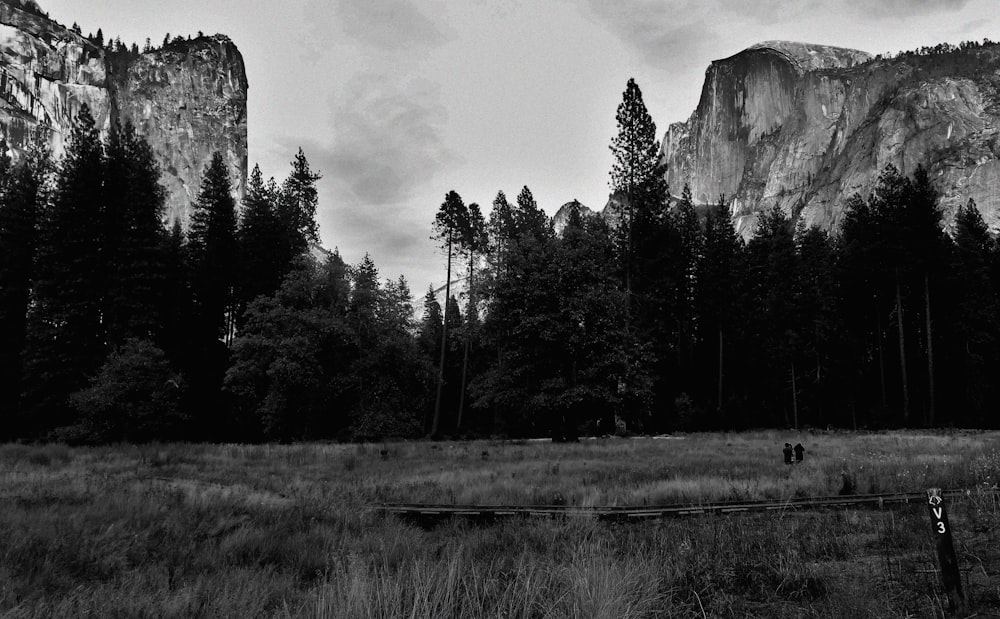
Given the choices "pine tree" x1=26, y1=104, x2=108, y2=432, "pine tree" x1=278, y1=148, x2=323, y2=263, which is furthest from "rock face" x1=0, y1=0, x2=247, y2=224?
"pine tree" x1=26, y1=104, x2=108, y2=432

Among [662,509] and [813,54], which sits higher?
[813,54]

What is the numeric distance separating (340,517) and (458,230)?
3947cm

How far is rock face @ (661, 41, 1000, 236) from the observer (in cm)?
9619

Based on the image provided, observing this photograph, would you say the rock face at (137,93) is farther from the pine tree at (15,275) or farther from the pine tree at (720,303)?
the pine tree at (720,303)

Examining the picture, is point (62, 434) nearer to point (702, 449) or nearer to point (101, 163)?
point (101, 163)

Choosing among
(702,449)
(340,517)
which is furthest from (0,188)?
(702,449)

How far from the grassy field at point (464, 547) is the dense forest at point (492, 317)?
501 inches

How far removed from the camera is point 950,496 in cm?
1009

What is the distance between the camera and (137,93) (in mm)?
149875

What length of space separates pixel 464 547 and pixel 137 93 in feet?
609

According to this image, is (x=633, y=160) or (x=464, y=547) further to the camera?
(x=633, y=160)

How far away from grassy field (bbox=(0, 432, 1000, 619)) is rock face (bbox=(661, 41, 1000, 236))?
106 m

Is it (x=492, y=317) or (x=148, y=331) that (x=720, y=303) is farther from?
(x=148, y=331)

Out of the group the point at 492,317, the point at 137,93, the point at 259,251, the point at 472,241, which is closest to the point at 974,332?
the point at 492,317
